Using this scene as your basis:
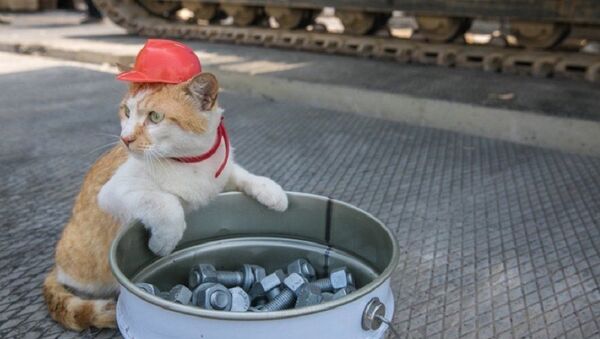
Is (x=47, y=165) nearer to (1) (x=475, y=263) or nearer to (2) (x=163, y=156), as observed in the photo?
(2) (x=163, y=156)

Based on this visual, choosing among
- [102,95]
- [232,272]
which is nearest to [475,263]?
[232,272]

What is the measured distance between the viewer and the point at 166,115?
4.98 feet

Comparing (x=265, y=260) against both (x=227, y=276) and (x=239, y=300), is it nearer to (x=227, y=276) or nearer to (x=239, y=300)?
(x=227, y=276)

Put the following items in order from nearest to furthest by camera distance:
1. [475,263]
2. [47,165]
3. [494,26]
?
[475,263]
[47,165]
[494,26]

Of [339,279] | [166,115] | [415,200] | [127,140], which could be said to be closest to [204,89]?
[166,115]

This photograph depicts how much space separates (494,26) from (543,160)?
7.53 metres

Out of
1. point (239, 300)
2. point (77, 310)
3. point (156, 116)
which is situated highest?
point (156, 116)

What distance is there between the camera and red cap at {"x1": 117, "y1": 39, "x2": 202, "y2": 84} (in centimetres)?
151

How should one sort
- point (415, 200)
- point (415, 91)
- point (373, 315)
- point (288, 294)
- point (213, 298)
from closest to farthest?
point (373, 315) → point (213, 298) → point (288, 294) → point (415, 200) → point (415, 91)

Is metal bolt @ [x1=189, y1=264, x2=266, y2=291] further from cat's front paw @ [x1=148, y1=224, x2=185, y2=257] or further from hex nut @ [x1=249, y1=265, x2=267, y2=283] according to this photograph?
cat's front paw @ [x1=148, y1=224, x2=185, y2=257]

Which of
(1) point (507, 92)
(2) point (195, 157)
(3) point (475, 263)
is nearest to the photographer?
(2) point (195, 157)

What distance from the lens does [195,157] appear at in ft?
5.47

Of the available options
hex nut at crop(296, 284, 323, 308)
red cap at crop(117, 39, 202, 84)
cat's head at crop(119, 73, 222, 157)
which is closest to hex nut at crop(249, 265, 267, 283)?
hex nut at crop(296, 284, 323, 308)

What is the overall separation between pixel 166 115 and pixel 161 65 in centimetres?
14
